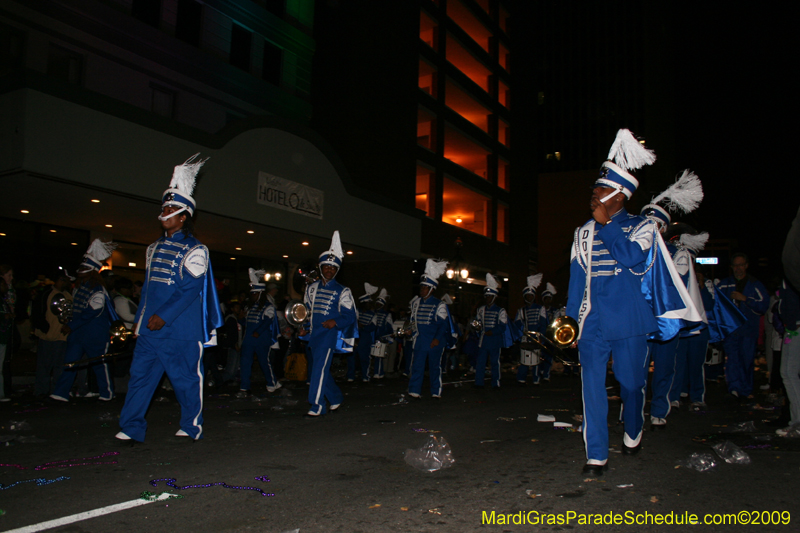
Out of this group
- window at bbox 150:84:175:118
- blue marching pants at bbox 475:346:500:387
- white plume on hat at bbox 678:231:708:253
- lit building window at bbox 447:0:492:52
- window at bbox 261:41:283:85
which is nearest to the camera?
white plume on hat at bbox 678:231:708:253

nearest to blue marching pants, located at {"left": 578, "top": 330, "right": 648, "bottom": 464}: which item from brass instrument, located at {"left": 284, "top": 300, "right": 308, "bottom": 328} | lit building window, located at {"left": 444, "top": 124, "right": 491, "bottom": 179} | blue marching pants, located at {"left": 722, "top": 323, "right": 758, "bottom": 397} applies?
brass instrument, located at {"left": 284, "top": 300, "right": 308, "bottom": 328}

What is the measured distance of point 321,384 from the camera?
748 cm

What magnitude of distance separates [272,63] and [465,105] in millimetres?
13165

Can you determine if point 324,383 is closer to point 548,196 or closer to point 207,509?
point 207,509

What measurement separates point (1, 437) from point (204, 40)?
15.7 metres

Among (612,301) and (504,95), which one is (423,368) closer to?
(612,301)

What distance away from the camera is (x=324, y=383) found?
24.7ft

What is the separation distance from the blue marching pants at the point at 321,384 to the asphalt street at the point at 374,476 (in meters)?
0.27

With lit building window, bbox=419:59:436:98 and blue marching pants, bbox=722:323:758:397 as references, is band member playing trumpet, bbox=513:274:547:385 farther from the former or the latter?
lit building window, bbox=419:59:436:98

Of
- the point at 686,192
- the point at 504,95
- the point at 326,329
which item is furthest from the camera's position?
the point at 504,95

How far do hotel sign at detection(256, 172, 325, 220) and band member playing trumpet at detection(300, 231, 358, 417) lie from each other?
7.45m

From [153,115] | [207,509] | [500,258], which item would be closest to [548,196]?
[500,258]

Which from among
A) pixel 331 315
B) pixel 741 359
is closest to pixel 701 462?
pixel 331 315

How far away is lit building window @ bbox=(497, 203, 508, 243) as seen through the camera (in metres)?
33.3
